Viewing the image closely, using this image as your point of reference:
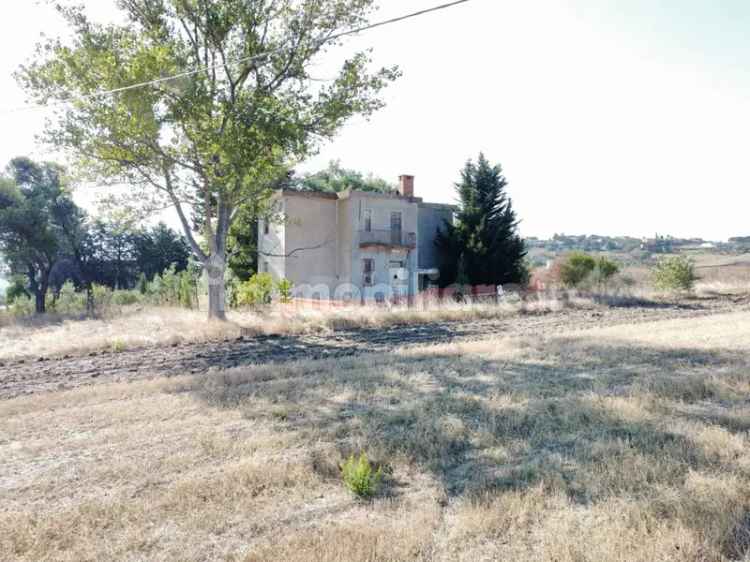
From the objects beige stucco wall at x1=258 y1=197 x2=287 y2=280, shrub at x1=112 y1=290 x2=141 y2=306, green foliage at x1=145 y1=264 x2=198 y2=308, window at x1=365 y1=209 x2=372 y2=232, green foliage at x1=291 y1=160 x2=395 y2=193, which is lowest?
shrub at x1=112 y1=290 x2=141 y2=306

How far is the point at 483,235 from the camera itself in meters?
28.1

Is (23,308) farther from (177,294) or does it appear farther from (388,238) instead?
(388,238)

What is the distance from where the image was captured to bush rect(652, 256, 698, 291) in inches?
1096

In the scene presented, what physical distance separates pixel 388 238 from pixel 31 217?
19.0 m

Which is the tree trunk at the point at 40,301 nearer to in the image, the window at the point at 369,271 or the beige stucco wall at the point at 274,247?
the beige stucco wall at the point at 274,247

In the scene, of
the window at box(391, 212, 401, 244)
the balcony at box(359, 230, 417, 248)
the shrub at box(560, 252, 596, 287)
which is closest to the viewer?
the balcony at box(359, 230, 417, 248)

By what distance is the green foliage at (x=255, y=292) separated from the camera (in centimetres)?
2053

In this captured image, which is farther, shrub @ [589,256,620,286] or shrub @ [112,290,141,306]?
shrub @ [112,290,141,306]

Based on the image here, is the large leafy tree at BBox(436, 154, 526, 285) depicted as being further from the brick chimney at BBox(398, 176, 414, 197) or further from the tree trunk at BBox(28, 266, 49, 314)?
the tree trunk at BBox(28, 266, 49, 314)

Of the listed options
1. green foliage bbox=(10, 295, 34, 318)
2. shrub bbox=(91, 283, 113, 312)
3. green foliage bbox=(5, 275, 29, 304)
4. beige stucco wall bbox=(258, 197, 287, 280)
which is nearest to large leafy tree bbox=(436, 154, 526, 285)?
beige stucco wall bbox=(258, 197, 287, 280)

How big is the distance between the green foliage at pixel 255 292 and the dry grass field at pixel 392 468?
13.0 meters

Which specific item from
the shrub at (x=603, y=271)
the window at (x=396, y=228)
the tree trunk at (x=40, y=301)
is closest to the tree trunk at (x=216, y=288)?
the window at (x=396, y=228)

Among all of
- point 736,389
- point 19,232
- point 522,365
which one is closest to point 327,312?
point 522,365

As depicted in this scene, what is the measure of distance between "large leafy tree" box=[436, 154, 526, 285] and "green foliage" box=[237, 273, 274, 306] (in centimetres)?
1107
